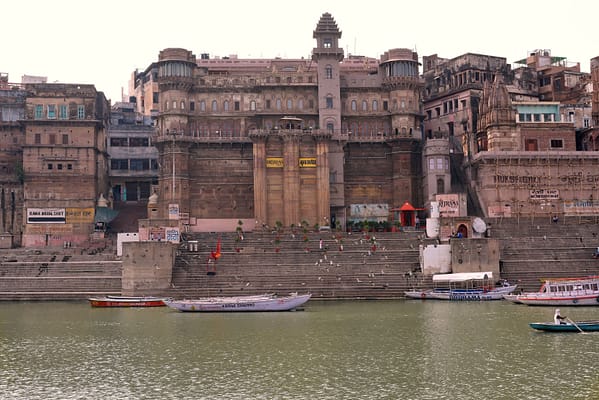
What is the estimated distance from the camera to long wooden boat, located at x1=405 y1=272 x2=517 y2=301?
64.5 m

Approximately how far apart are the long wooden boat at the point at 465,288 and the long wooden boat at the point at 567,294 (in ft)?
13.8

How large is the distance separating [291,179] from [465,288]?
2407 centimetres

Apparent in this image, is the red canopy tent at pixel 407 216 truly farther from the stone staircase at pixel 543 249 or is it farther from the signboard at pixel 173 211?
the signboard at pixel 173 211

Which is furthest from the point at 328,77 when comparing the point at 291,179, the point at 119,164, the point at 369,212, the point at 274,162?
the point at 119,164

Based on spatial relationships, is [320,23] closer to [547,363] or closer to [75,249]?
[75,249]

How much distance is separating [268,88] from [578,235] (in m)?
37.1

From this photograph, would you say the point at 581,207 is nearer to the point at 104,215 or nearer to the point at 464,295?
the point at 464,295

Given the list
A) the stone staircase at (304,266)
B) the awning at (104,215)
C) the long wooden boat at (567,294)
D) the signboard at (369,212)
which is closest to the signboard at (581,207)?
the signboard at (369,212)

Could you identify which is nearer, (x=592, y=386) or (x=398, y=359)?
(x=592, y=386)

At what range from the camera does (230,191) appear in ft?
294

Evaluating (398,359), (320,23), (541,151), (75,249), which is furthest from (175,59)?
(398,359)

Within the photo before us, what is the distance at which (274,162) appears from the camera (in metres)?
83.9

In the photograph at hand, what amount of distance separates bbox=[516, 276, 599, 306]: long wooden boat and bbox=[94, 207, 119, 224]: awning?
48000mm

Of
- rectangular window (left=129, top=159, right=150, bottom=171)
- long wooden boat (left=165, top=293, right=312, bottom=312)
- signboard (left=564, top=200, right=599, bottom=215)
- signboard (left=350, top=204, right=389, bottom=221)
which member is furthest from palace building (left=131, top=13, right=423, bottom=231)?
long wooden boat (left=165, top=293, right=312, bottom=312)
